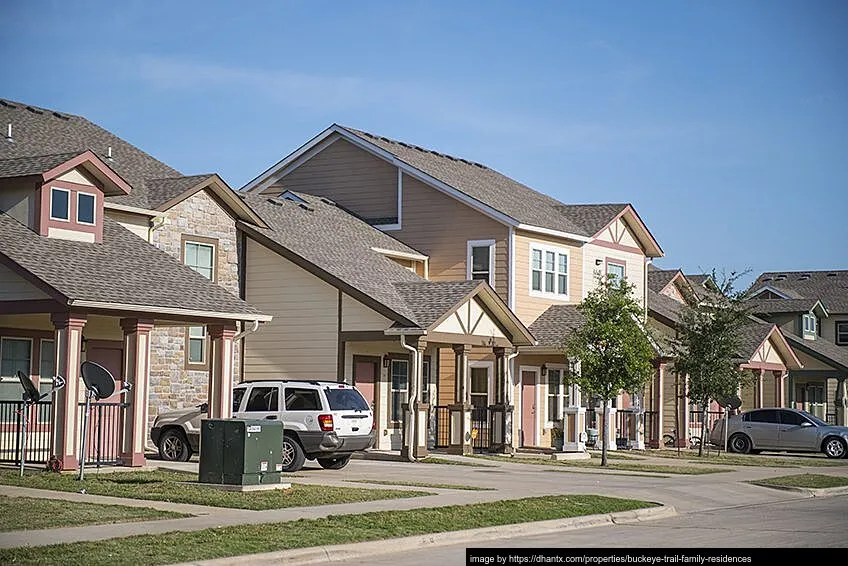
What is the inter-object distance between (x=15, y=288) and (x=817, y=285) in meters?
54.6

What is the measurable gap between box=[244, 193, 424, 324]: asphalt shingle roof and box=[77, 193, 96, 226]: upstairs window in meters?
7.51

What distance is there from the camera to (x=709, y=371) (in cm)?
3688

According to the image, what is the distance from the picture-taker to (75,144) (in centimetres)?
3128

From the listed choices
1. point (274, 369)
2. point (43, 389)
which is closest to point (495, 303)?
point (274, 369)

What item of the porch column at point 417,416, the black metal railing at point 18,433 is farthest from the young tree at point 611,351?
the black metal railing at point 18,433

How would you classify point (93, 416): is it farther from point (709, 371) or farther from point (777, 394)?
point (777, 394)

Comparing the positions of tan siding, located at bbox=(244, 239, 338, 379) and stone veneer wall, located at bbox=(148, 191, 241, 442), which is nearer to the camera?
stone veneer wall, located at bbox=(148, 191, 241, 442)

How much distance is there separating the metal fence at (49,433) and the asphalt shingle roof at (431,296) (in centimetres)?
820

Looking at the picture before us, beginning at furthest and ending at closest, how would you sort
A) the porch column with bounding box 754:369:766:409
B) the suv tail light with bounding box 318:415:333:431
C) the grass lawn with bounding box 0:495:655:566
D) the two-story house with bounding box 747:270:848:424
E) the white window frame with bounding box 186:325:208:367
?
the two-story house with bounding box 747:270:848:424, the porch column with bounding box 754:369:766:409, the white window frame with bounding box 186:325:208:367, the suv tail light with bounding box 318:415:333:431, the grass lawn with bounding box 0:495:655:566

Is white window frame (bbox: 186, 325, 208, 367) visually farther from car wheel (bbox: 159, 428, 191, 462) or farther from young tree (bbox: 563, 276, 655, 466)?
young tree (bbox: 563, 276, 655, 466)

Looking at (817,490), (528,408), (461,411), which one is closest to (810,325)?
(528,408)

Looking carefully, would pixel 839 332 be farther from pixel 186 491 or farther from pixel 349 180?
pixel 186 491

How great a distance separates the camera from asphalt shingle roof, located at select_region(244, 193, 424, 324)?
31781 mm

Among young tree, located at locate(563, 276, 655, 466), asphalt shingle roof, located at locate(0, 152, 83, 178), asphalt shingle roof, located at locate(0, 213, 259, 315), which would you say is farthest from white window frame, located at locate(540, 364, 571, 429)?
asphalt shingle roof, located at locate(0, 152, 83, 178)
